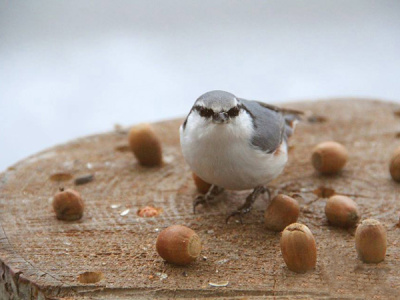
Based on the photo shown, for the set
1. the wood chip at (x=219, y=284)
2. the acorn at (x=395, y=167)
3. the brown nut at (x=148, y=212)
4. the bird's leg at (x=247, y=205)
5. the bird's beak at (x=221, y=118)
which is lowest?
the wood chip at (x=219, y=284)

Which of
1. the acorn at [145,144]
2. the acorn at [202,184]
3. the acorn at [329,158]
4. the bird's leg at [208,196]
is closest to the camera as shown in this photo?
the bird's leg at [208,196]

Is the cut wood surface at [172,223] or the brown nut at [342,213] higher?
the brown nut at [342,213]

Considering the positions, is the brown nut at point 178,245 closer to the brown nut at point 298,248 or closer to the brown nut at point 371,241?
Result: the brown nut at point 298,248

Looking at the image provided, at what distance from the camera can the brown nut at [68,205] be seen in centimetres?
217

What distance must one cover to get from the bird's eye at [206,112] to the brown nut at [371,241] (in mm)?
652

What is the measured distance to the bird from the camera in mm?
2037

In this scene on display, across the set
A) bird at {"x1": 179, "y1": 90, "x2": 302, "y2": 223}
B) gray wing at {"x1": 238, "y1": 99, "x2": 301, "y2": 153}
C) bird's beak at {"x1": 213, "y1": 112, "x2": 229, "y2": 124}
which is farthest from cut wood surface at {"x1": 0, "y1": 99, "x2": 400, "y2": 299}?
bird's beak at {"x1": 213, "y1": 112, "x2": 229, "y2": 124}

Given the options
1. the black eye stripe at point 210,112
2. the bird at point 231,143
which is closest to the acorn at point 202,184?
the bird at point 231,143

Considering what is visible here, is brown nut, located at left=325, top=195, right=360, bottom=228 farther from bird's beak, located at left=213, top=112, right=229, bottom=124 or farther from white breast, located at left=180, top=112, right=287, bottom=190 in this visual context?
bird's beak, located at left=213, top=112, right=229, bottom=124

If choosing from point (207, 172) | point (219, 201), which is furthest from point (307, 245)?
point (219, 201)

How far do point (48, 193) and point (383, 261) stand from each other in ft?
4.66

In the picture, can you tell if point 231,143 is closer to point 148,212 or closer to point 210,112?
point 210,112

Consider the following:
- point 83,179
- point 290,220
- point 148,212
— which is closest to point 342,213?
point 290,220

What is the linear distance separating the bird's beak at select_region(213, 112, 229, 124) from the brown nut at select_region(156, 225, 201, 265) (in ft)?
1.35
